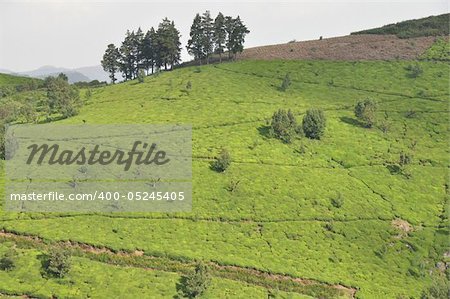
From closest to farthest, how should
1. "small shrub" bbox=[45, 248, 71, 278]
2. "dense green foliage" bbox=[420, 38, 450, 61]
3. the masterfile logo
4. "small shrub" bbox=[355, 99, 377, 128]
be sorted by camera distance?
"small shrub" bbox=[45, 248, 71, 278] → the masterfile logo → "small shrub" bbox=[355, 99, 377, 128] → "dense green foliage" bbox=[420, 38, 450, 61]

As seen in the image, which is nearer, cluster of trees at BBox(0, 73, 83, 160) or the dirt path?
the dirt path

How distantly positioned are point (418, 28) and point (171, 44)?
272 ft

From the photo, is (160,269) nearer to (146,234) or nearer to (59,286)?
(146,234)

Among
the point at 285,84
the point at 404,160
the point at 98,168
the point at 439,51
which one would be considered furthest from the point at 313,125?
the point at 439,51

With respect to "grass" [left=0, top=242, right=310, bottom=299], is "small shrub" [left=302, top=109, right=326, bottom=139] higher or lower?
higher

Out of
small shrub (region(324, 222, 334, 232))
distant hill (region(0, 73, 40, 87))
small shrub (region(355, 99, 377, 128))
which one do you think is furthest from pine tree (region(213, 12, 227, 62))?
small shrub (region(324, 222, 334, 232))

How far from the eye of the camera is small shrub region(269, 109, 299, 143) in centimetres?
7731

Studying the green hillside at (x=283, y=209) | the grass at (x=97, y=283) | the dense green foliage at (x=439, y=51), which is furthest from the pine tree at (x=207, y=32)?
the grass at (x=97, y=283)

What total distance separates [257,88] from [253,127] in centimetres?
2364

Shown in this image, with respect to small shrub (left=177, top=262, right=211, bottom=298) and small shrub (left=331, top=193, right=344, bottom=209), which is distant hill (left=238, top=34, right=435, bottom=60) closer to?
small shrub (left=331, top=193, right=344, bottom=209)

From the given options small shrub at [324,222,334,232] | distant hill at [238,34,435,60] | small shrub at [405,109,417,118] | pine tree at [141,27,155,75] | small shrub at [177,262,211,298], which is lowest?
small shrub at [324,222,334,232]

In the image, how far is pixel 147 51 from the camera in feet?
427

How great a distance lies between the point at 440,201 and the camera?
6612cm

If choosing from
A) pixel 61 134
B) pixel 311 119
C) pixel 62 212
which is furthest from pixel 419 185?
pixel 61 134
